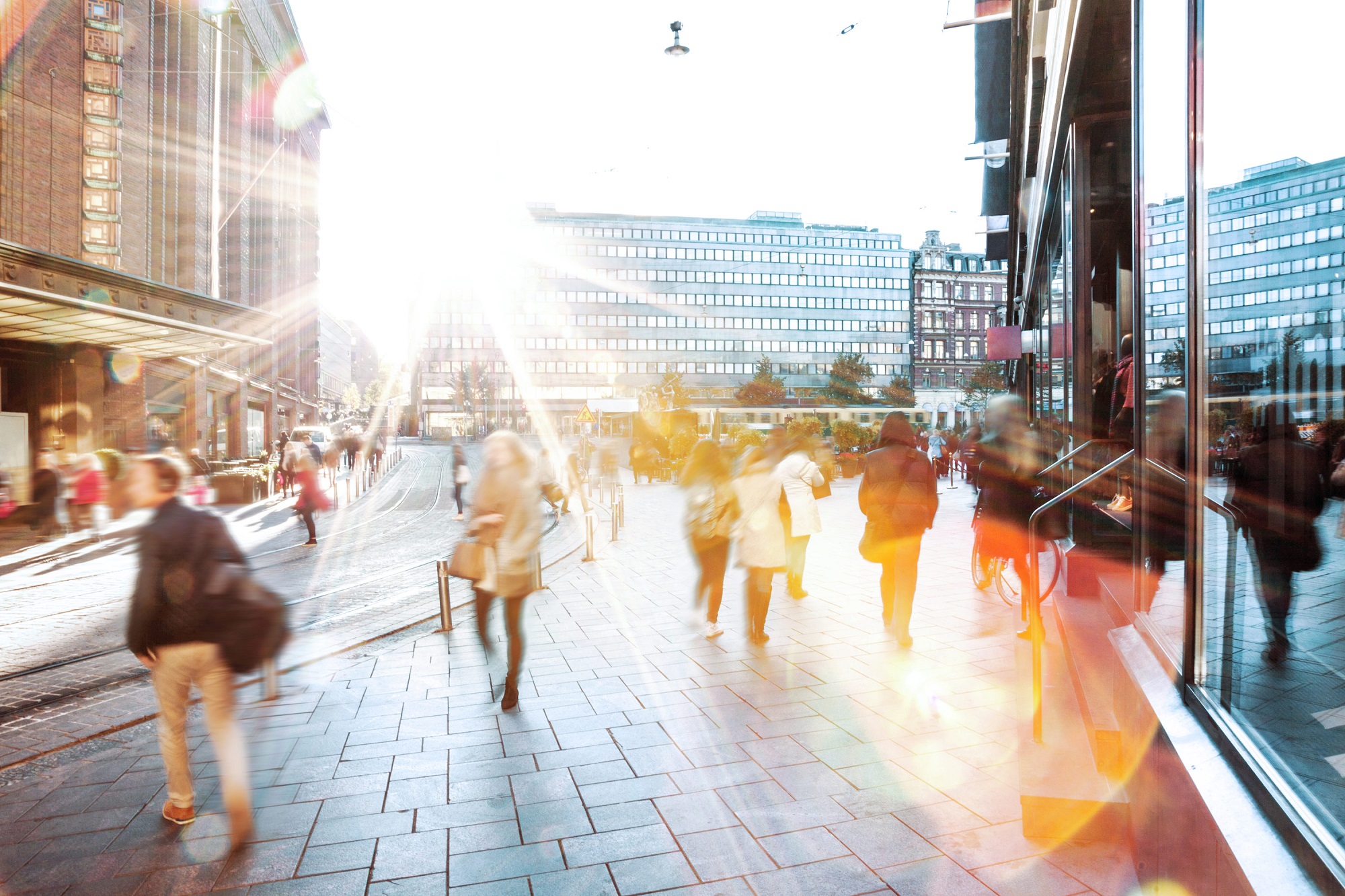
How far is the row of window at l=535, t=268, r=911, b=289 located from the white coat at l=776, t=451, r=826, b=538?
89.1 meters

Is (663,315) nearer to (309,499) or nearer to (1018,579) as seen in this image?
(309,499)

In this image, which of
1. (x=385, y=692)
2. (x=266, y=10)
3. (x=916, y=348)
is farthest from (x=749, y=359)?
(x=385, y=692)

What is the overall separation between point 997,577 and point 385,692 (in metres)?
5.81

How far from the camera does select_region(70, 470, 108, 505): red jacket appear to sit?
56.2 feet

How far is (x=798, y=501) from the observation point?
9070 millimetres

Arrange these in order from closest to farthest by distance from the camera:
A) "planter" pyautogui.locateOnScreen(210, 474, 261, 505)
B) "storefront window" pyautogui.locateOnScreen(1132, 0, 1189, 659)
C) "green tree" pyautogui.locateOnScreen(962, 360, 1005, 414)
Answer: "storefront window" pyautogui.locateOnScreen(1132, 0, 1189, 659) < "planter" pyautogui.locateOnScreen(210, 474, 261, 505) < "green tree" pyautogui.locateOnScreen(962, 360, 1005, 414)

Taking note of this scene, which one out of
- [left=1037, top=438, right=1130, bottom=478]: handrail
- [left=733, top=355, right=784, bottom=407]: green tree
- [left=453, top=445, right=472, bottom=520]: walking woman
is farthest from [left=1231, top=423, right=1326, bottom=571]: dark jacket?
[left=733, top=355, right=784, bottom=407]: green tree

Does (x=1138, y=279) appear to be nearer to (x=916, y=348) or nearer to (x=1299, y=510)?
(x=1299, y=510)

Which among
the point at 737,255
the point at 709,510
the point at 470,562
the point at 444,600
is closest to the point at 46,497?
the point at 444,600

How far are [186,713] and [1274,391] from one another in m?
4.32

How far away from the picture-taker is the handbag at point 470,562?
18.4ft

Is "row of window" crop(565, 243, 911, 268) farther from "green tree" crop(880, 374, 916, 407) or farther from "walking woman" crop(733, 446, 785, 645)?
"walking woman" crop(733, 446, 785, 645)

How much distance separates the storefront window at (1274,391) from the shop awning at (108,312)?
17.1m

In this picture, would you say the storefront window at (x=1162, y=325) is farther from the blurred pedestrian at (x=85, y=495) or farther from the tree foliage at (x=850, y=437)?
the tree foliage at (x=850, y=437)
